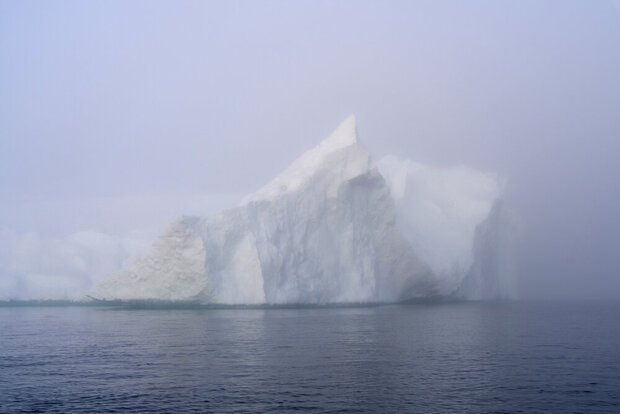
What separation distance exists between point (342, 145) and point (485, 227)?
12350mm

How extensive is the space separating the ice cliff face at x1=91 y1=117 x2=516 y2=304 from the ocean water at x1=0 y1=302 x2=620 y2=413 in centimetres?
553

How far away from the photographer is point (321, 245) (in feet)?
107

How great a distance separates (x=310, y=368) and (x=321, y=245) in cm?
1836

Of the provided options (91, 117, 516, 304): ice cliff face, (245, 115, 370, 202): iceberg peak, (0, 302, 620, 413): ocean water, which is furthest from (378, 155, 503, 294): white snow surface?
(0, 302, 620, 413): ocean water

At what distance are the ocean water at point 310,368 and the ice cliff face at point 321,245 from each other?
5531 mm

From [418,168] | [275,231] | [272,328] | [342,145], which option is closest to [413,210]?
[418,168]

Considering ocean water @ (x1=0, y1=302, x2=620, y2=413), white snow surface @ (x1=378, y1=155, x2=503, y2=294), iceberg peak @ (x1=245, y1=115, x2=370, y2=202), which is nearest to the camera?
ocean water @ (x1=0, y1=302, x2=620, y2=413)

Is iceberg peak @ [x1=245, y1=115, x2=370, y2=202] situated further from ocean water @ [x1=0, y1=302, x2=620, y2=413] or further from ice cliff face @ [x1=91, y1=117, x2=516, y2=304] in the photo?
ocean water @ [x1=0, y1=302, x2=620, y2=413]

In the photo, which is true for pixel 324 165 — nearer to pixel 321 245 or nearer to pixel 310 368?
pixel 321 245

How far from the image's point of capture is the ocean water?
36.7 ft

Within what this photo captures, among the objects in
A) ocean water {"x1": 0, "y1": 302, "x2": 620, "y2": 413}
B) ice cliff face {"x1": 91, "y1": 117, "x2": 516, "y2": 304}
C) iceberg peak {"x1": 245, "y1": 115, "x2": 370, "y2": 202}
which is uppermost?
iceberg peak {"x1": 245, "y1": 115, "x2": 370, "y2": 202}

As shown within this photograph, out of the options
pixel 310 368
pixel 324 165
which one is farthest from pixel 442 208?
pixel 310 368

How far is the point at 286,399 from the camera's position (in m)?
11.4

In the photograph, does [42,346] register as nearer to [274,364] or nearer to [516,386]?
[274,364]
